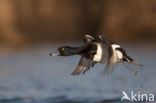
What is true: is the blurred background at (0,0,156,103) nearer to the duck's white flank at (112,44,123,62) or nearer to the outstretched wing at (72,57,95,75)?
the outstretched wing at (72,57,95,75)

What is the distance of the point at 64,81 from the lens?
539 inches

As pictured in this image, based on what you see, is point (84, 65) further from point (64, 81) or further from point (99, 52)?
point (64, 81)

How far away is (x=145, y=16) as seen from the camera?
2081cm

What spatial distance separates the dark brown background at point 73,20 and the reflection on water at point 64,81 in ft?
10.2

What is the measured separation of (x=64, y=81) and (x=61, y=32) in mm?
8954

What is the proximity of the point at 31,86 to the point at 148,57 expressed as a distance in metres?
4.97

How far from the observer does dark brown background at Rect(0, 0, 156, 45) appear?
20.9 metres

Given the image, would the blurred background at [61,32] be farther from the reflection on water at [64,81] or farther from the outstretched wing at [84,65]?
the outstretched wing at [84,65]

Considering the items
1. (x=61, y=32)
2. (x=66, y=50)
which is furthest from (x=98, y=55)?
(x=61, y=32)

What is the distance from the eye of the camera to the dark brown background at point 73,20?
20891mm

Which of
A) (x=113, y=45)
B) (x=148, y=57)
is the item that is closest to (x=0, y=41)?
(x=148, y=57)

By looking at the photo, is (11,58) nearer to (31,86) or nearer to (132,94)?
(31,86)

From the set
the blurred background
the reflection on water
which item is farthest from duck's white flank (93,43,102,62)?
the blurred background

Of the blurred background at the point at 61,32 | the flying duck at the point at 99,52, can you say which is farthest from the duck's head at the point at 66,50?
the blurred background at the point at 61,32
